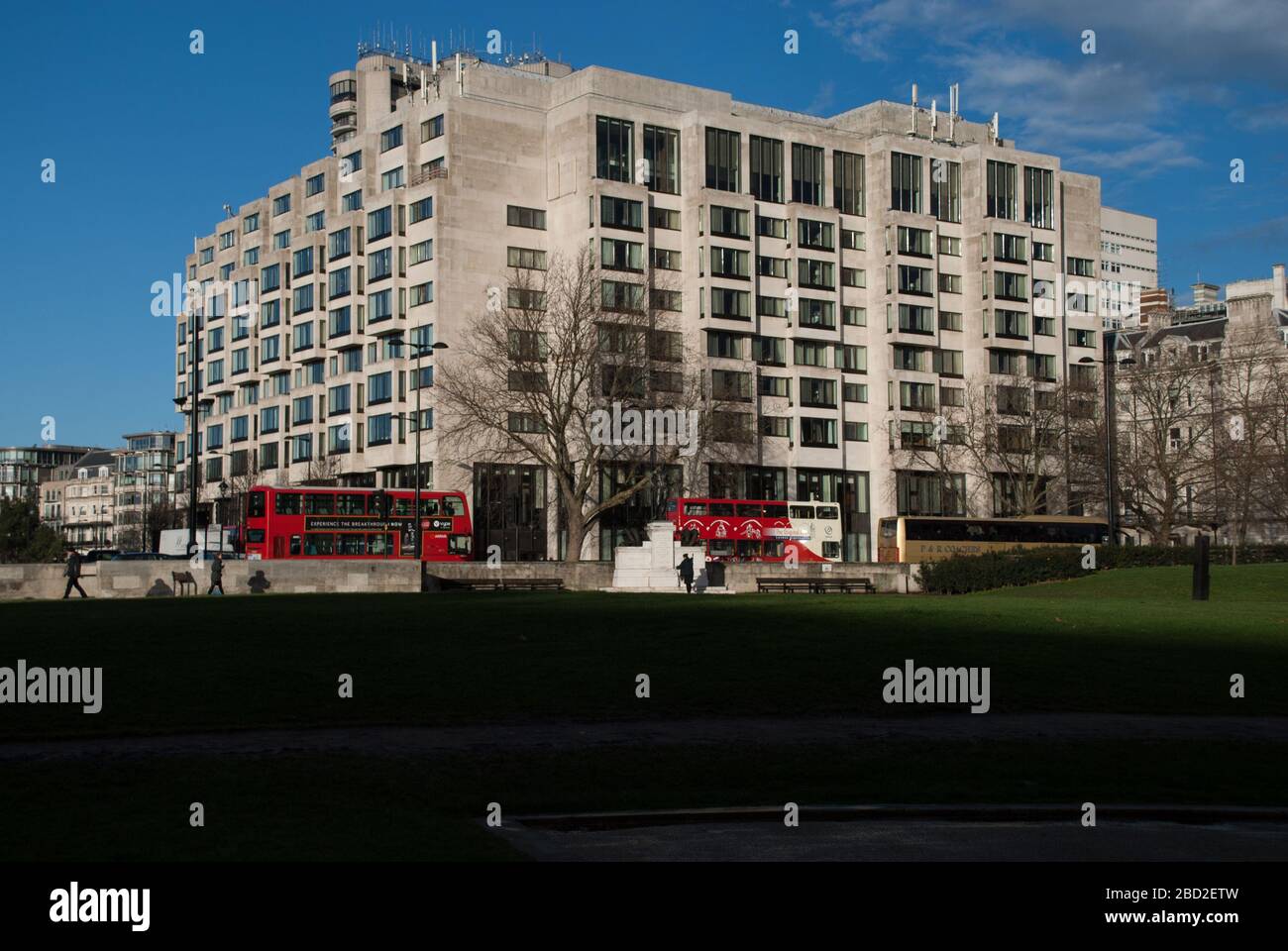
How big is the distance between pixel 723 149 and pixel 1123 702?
7888cm

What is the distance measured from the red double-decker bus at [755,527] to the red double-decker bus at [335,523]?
1278 centimetres

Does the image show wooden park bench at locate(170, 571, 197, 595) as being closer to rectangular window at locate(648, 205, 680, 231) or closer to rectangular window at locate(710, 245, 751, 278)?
rectangular window at locate(648, 205, 680, 231)

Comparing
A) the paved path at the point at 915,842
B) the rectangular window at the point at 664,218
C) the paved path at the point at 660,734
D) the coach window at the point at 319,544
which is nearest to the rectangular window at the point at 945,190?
the rectangular window at the point at 664,218

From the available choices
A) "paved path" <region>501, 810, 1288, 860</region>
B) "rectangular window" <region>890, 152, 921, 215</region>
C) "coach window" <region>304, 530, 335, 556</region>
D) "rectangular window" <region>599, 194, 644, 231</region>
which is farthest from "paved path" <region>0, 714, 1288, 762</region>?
"rectangular window" <region>890, 152, 921, 215</region>

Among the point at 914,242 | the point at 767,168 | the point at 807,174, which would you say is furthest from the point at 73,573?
the point at 914,242

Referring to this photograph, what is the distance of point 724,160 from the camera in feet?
313

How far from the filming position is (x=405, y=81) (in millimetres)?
118625

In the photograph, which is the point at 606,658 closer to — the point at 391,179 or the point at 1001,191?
the point at 391,179

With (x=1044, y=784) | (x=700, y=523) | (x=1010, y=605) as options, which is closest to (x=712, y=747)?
(x=1044, y=784)

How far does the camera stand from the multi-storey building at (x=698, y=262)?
297 ft

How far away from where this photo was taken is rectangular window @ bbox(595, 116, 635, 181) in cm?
9162

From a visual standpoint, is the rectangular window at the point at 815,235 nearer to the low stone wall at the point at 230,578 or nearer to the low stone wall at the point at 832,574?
the low stone wall at the point at 832,574

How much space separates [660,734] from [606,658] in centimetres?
621
